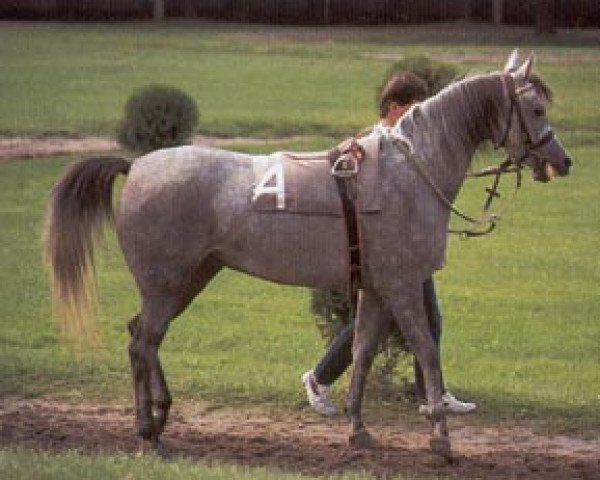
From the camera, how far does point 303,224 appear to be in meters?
8.91

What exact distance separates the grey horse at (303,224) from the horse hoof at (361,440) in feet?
1.47

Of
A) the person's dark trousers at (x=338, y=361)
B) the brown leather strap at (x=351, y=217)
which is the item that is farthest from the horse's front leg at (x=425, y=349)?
the person's dark trousers at (x=338, y=361)

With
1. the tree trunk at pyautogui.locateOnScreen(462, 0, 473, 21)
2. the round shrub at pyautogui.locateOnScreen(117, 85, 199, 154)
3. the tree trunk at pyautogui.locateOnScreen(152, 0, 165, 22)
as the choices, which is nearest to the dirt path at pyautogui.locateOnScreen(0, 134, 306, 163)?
→ the round shrub at pyautogui.locateOnScreen(117, 85, 199, 154)

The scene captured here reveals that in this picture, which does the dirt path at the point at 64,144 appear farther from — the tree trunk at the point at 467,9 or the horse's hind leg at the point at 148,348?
the tree trunk at the point at 467,9

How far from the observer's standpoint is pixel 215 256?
358 inches

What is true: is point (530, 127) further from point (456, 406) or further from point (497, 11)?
point (497, 11)

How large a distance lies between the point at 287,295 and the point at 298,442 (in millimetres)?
5715

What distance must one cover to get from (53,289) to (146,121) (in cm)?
1336

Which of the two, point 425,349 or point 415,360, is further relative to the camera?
point 415,360

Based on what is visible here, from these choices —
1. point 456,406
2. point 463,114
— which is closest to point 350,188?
point 463,114

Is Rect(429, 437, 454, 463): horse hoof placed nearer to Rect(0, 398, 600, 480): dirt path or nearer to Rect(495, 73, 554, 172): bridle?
Rect(0, 398, 600, 480): dirt path

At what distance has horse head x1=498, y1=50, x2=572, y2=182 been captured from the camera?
895 cm

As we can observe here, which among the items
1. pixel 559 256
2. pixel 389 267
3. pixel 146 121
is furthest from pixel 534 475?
pixel 146 121

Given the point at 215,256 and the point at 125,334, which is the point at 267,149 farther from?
the point at 215,256
